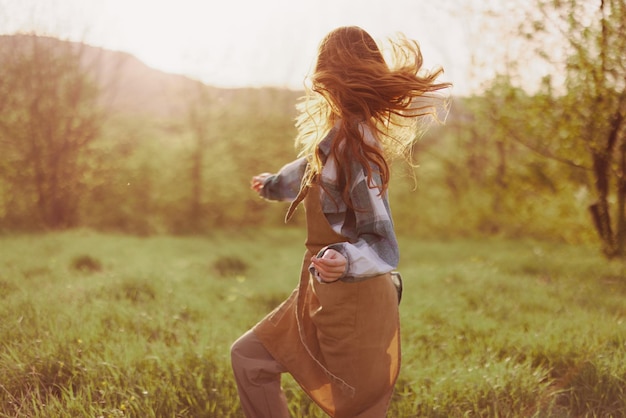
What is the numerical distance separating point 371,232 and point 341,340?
0.46 m

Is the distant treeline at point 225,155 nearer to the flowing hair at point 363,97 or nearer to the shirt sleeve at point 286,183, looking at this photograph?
the flowing hair at point 363,97

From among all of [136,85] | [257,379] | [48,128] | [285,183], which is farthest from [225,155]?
[257,379]

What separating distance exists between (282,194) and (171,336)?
1749 mm

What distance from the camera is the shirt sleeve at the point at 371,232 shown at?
2.04 metres

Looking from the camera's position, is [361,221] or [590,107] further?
[590,107]

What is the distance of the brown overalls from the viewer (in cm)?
220

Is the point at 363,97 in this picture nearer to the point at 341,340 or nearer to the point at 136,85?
the point at 341,340

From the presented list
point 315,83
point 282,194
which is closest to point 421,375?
point 282,194

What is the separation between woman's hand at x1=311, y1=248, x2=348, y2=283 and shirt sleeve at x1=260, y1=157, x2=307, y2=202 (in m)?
0.83

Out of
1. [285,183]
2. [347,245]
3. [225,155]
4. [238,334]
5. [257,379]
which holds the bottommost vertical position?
[238,334]

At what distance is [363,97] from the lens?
2.29 meters

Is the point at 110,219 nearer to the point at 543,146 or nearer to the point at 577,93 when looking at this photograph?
the point at 543,146

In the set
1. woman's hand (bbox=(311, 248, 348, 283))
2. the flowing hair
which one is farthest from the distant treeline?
woman's hand (bbox=(311, 248, 348, 283))

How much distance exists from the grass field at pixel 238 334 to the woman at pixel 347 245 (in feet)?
2.76
